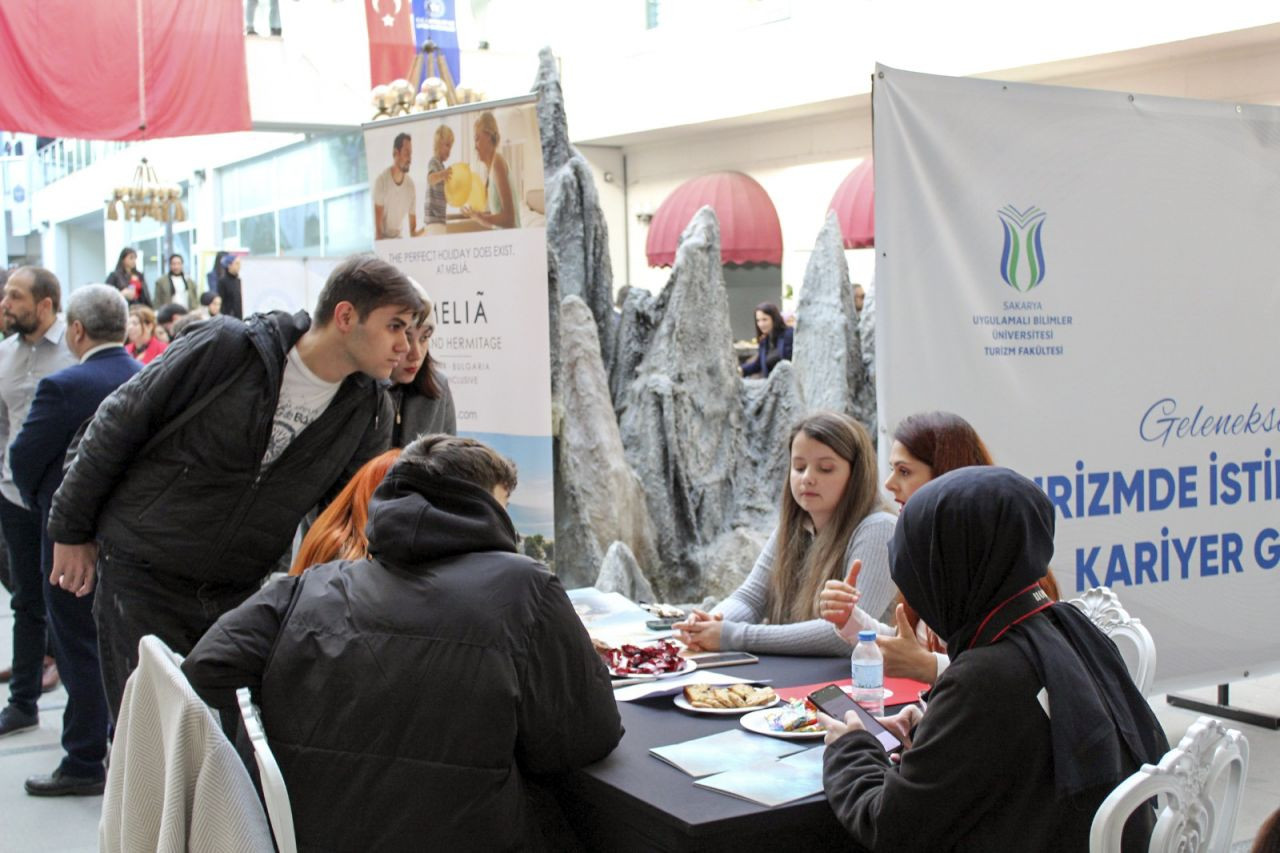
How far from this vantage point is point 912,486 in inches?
126

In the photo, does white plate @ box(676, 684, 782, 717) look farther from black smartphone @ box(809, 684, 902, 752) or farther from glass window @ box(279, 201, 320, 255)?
glass window @ box(279, 201, 320, 255)

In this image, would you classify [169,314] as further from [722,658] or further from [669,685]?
[669,685]

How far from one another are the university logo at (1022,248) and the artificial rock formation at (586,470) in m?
3.72

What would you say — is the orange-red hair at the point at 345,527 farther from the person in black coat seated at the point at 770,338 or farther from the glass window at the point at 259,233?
the glass window at the point at 259,233

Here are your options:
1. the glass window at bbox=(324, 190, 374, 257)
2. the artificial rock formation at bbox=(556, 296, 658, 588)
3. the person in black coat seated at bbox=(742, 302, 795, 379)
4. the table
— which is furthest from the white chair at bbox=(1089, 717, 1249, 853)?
the glass window at bbox=(324, 190, 374, 257)

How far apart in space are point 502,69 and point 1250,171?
1531 cm

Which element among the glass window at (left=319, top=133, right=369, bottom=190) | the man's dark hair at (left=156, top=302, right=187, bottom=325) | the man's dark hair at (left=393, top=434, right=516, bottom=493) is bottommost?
the man's dark hair at (left=393, top=434, right=516, bottom=493)

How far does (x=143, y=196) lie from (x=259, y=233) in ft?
17.5

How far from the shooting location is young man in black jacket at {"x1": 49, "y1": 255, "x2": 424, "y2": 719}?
309 cm

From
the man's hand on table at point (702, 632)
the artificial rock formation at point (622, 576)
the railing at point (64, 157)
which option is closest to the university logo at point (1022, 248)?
the man's hand on table at point (702, 632)

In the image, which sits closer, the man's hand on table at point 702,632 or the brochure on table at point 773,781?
the brochure on table at point 773,781

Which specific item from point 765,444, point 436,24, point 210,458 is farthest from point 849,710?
point 436,24

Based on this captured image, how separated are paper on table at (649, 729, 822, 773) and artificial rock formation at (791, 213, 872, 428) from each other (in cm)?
630

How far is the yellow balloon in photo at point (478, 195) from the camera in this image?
549 centimetres
